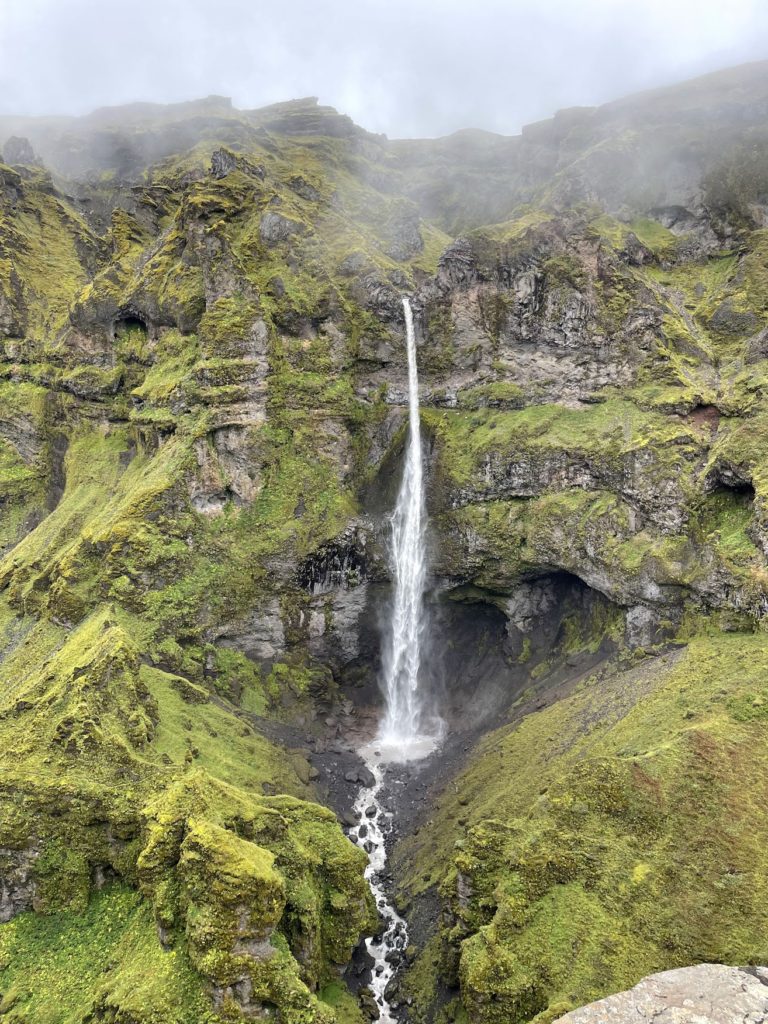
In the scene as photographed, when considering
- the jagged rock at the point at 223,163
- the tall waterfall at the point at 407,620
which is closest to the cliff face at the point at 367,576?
the jagged rock at the point at 223,163

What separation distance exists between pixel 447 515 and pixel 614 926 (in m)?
32.5

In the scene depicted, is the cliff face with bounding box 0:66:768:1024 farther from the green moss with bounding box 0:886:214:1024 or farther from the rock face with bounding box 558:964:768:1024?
the rock face with bounding box 558:964:768:1024

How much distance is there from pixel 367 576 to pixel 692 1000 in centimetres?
3619

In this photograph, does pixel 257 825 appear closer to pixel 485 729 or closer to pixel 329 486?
pixel 485 729

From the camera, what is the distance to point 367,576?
50.3 metres

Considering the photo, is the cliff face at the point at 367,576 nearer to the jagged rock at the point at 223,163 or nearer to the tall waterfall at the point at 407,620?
the jagged rock at the point at 223,163

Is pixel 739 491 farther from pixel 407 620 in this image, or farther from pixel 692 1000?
pixel 692 1000

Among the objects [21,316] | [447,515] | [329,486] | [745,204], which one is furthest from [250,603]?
[745,204]

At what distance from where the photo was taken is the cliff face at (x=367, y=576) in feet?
72.8

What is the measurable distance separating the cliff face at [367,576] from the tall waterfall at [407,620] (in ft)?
4.72

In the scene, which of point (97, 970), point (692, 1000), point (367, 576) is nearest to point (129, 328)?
point (367, 576)

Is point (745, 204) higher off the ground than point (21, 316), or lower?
higher

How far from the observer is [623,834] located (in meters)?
23.9

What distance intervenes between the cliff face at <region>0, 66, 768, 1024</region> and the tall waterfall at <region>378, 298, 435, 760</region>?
4.72ft
